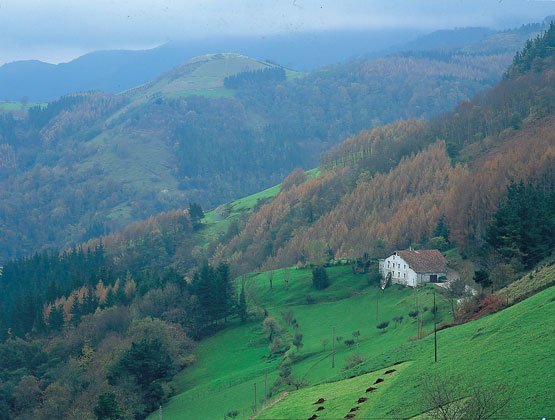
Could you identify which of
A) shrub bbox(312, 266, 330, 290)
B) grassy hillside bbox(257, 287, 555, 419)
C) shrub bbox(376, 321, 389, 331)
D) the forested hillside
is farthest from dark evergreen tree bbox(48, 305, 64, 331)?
grassy hillside bbox(257, 287, 555, 419)

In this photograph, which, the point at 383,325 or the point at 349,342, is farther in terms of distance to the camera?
the point at 383,325

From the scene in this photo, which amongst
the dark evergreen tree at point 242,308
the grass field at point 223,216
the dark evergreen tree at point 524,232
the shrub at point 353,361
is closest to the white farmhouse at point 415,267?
the dark evergreen tree at point 524,232

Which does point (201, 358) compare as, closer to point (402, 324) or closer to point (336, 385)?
point (402, 324)

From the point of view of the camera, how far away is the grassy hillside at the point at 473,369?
32.3m

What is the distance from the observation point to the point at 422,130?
158 meters

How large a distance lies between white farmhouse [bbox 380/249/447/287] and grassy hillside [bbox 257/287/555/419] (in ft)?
87.0

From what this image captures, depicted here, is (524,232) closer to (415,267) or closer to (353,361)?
(415,267)

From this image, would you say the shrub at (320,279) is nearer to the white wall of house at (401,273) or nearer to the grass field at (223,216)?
the white wall of house at (401,273)

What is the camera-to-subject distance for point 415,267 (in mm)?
75188

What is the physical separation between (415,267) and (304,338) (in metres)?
13.1

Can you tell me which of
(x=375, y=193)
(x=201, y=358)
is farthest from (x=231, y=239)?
(x=201, y=358)

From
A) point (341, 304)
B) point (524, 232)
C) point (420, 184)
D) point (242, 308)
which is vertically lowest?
point (242, 308)

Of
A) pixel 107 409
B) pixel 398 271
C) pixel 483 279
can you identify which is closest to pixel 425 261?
pixel 398 271

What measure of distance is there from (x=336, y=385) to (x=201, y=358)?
3168 cm
